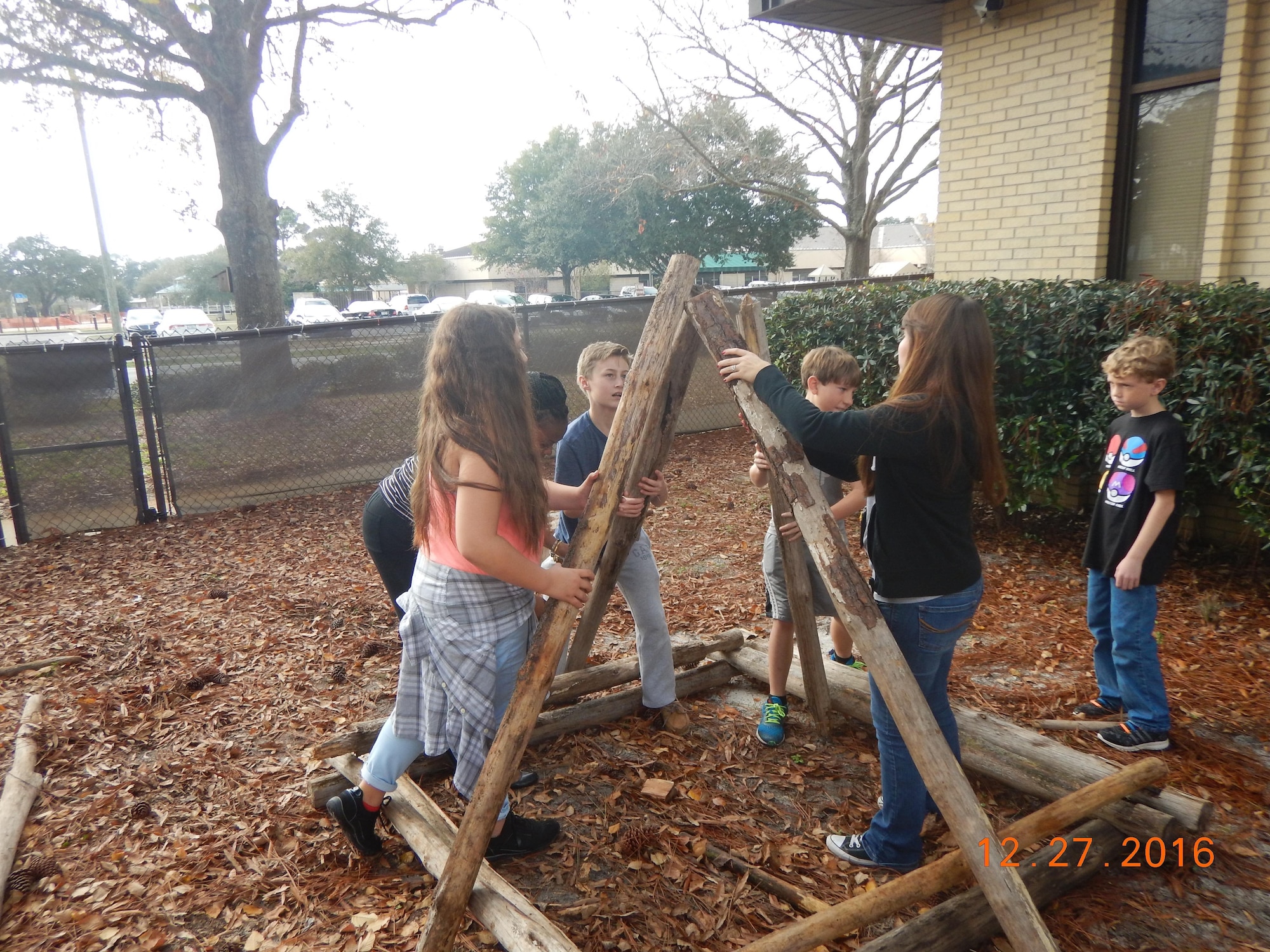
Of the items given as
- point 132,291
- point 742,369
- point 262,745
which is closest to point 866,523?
point 742,369

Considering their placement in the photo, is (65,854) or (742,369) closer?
(742,369)

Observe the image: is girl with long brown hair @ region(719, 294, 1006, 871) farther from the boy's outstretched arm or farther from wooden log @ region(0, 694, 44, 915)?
wooden log @ region(0, 694, 44, 915)

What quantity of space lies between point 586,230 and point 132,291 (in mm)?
45926

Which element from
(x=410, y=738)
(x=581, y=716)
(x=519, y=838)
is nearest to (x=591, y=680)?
(x=581, y=716)

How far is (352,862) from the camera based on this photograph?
9.71 feet

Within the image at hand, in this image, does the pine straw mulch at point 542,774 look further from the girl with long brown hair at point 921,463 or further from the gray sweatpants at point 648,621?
the girl with long brown hair at point 921,463

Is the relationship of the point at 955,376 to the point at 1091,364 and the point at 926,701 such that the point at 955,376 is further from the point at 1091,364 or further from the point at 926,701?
the point at 1091,364

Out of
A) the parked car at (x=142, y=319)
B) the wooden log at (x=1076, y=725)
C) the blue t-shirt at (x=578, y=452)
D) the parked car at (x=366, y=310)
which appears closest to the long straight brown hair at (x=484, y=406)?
the blue t-shirt at (x=578, y=452)

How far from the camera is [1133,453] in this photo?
11.4 feet

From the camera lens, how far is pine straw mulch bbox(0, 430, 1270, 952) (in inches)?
104

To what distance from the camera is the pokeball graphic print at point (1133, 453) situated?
3418 millimetres

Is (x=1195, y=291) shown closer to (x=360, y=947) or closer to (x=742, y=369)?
(x=742, y=369)

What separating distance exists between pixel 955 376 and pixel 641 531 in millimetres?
1457

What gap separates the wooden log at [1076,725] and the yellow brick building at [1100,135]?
12.8ft
